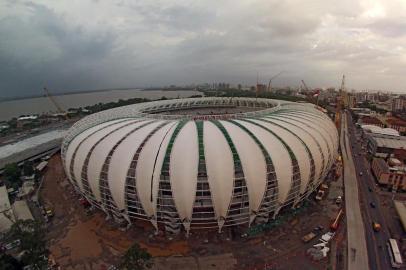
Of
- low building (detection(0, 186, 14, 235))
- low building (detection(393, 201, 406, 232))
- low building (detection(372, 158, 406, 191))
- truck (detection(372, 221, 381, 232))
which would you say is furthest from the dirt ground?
low building (detection(372, 158, 406, 191))

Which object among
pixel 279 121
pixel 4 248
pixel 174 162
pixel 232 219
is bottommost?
pixel 4 248

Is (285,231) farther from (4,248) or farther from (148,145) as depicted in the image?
(4,248)

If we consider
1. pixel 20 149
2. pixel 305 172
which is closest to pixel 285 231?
pixel 305 172

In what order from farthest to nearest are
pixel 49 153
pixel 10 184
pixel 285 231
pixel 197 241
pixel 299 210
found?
pixel 49 153, pixel 10 184, pixel 299 210, pixel 285 231, pixel 197 241

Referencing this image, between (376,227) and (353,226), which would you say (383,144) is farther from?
(353,226)

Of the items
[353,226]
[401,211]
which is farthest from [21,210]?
[401,211]

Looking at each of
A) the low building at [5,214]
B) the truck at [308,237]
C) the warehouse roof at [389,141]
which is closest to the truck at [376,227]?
the truck at [308,237]
